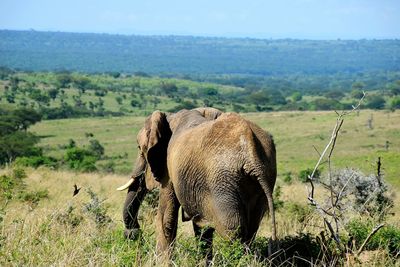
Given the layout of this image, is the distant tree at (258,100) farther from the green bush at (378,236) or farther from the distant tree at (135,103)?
the green bush at (378,236)

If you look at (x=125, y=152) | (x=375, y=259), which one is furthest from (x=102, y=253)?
(x=125, y=152)

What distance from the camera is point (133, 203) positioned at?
6578mm

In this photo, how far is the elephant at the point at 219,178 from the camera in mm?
4715

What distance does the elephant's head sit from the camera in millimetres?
6074

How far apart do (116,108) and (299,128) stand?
3988 centimetres

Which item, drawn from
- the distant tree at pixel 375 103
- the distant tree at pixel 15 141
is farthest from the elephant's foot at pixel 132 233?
the distant tree at pixel 375 103

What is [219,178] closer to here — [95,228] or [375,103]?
[95,228]

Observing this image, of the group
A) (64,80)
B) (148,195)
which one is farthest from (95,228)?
(64,80)

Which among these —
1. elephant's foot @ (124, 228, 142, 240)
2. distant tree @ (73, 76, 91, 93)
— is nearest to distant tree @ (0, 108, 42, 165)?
elephant's foot @ (124, 228, 142, 240)

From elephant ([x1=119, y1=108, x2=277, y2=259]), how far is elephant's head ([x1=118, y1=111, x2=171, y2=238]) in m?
0.08

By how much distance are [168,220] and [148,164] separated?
2.02 ft

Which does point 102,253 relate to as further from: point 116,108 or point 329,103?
point 329,103

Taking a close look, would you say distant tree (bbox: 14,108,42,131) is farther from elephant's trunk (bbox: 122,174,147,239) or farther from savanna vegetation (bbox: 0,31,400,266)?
elephant's trunk (bbox: 122,174,147,239)

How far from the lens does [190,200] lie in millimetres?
5270
